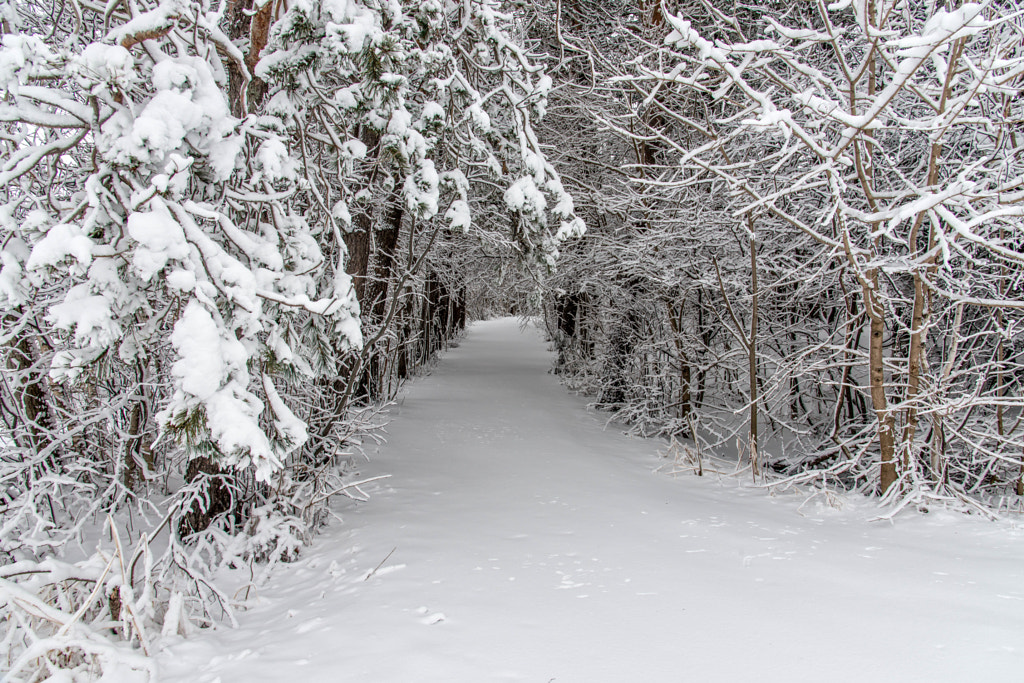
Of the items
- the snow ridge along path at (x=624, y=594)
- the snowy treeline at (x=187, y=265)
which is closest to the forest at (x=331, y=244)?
the snowy treeline at (x=187, y=265)

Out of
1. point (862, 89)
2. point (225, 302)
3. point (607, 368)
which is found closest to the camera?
point (225, 302)

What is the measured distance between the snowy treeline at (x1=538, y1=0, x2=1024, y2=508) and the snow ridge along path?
96 centimetres

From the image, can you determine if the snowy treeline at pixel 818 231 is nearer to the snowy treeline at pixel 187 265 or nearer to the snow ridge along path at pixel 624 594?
the snow ridge along path at pixel 624 594

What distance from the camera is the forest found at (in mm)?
2895

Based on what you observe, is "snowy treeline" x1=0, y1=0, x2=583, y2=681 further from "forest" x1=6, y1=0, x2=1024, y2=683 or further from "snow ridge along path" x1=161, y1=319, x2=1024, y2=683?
"snow ridge along path" x1=161, y1=319, x2=1024, y2=683

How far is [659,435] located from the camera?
31.2 ft

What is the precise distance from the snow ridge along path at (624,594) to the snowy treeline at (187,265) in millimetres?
551

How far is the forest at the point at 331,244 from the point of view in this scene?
9.50 ft

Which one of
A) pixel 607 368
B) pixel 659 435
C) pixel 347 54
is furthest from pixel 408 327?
pixel 347 54

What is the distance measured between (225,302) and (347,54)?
1.65 m

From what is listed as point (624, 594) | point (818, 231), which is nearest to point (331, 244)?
point (624, 594)

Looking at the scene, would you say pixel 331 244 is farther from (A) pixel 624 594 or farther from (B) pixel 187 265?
(A) pixel 624 594

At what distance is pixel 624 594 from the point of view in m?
3.34

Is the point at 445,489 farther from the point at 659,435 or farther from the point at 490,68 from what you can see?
the point at 659,435
